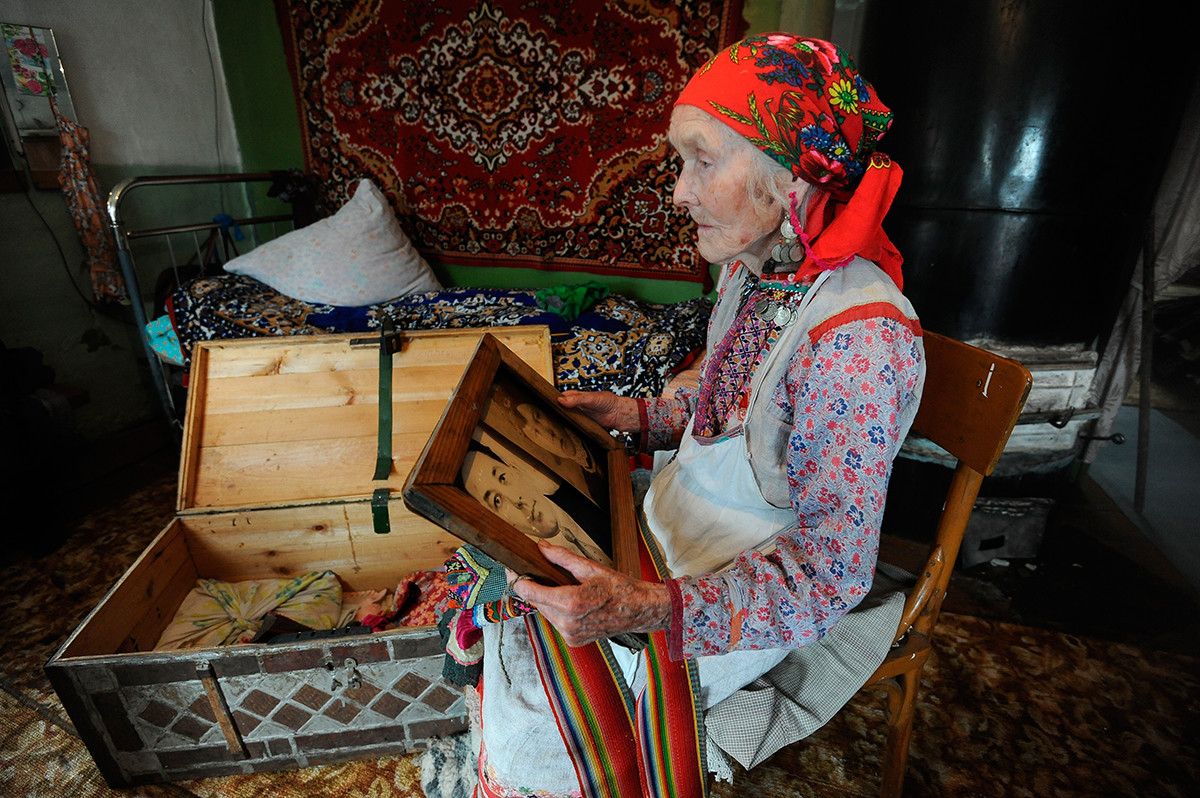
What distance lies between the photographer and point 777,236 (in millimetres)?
920

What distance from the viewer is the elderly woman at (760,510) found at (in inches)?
29.0

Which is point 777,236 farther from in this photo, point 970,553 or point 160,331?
point 160,331

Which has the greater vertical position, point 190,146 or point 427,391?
point 190,146

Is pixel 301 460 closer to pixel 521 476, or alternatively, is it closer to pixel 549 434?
pixel 549 434

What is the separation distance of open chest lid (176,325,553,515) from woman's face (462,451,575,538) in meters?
1.02

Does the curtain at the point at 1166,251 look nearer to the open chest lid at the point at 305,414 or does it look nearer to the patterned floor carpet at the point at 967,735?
the patterned floor carpet at the point at 967,735

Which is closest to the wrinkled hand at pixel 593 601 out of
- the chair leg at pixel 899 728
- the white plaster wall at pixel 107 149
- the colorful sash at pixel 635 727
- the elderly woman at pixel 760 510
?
the elderly woman at pixel 760 510

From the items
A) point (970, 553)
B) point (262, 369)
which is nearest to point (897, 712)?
point (970, 553)

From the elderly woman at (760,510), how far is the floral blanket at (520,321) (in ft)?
4.13

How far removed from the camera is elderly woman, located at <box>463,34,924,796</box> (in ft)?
2.42

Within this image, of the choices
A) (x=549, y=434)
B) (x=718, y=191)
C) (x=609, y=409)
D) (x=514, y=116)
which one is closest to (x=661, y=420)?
(x=609, y=409)

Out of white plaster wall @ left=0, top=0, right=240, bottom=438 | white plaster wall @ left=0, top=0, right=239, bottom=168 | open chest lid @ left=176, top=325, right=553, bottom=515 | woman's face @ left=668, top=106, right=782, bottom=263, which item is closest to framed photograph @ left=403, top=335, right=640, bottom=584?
woman's face @ left=668, top=106, right=782, bottom=263

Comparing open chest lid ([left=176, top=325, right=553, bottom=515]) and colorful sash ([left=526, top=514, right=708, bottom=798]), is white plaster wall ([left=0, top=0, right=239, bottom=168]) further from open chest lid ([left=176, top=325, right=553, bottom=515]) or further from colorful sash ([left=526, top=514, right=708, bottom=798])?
colorful sash ([left=526, top=514, right=708, bottom=798])

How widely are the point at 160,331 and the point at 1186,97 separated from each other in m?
3.84
